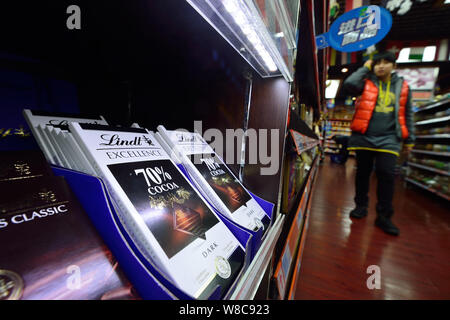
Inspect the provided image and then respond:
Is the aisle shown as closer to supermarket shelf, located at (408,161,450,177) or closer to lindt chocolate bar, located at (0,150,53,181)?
supermarket shelf, located at (408,161,450,177)

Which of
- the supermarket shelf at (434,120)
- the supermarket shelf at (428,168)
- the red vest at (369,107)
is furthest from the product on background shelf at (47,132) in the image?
the supermarket shelf at (434,120)

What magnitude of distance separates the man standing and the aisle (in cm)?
30

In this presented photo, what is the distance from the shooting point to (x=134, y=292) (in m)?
0.28

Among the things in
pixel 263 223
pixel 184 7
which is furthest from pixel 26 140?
pixel 263 223

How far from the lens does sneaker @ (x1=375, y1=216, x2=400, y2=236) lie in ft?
6.63

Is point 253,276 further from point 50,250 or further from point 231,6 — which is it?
point 231,6

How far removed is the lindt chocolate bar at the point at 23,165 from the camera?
0.36 meters

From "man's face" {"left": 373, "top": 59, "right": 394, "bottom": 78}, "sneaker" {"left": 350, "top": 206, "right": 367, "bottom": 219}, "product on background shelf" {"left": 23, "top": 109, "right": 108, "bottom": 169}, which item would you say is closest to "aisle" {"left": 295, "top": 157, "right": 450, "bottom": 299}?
"sneaker" {"left": 350, "top": 206, "right": 367, "bottom": 219}

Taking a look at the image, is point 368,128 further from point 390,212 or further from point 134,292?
point 134,292

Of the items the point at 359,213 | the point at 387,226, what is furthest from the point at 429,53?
the point at 387,226

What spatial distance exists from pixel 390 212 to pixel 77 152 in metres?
2.85

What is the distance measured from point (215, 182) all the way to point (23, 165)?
44cm

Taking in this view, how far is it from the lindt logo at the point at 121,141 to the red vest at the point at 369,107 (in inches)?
93.3

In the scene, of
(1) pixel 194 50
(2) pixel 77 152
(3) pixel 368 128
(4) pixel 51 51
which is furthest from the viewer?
(3) pixel 368 128
